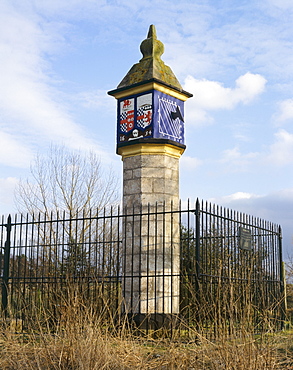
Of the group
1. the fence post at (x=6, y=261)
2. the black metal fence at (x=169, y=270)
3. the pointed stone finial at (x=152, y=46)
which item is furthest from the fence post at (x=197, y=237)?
the fence post at (x=6, y=261)

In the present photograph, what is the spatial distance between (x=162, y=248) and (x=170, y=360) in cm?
405

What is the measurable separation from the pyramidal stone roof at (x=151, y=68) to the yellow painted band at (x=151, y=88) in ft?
0.32

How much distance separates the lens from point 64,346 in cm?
584

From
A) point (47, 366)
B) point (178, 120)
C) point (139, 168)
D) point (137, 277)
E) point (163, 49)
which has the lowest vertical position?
point (47, 366)

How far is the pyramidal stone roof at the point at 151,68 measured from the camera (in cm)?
998

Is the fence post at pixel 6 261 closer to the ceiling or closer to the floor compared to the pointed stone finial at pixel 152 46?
closer to the floor

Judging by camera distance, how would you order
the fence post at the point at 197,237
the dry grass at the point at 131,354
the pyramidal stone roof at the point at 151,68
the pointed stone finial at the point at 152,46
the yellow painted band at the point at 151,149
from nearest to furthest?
the dry grass at the point at 131,354, the fence post at the point at 197,237, the yellow painted band at the point at 151,149, the pyramidal stone roof at the point at 151,68, the pointed stone finial at the point at 152,46

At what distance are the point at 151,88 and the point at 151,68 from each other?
0.57 m

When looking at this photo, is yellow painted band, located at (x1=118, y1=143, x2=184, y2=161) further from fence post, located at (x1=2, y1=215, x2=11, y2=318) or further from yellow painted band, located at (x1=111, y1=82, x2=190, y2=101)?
fence post, located at (x1=2, y1=215, x2=11, y2=318)

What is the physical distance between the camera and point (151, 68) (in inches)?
395

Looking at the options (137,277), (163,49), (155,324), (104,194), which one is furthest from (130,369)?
(104,194)

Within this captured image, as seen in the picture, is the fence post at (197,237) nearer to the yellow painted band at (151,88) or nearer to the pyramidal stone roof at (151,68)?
the yellow painted band at (151,88)

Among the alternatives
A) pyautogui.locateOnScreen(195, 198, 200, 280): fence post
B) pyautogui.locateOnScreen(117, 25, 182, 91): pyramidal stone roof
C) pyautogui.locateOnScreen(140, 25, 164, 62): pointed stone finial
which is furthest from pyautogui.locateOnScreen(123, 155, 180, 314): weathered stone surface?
pyautogui.locateOnScreen(140, 25, 164, 62): pointed stone finial

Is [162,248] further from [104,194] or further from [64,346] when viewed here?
[104,194]
